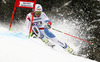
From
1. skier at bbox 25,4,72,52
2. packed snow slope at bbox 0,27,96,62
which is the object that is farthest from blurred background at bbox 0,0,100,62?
packed snow slope at bbox 0,27,96,62

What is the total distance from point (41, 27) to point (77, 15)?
5.47m

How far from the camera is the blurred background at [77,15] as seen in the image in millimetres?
8195

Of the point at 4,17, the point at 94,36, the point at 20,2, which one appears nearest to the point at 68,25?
the point at 94,36

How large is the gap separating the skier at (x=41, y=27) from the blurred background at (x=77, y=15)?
62.1 inches

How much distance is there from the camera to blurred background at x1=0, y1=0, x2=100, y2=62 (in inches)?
323

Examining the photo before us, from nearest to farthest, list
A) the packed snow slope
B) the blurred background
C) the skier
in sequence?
1. the packed snow slope
2. the skier
3. the blurred background

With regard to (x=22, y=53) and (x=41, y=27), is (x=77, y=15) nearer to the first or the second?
(x=41, y=27)

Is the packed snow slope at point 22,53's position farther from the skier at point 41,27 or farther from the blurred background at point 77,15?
the blurred background at point 77,15

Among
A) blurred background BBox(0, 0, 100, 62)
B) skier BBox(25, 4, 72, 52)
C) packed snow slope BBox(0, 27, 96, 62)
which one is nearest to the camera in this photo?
packed snow slope BBox(0, 27, 96, 62)

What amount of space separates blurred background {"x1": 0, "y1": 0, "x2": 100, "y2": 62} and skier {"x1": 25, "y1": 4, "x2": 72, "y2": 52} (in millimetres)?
1577

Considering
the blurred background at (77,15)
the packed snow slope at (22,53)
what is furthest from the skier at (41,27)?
the packed snow slope at (22,53)

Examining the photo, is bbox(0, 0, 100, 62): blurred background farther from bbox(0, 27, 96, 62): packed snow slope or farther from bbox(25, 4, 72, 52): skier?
bbox(0, 27, 96, 62): packed snow slope

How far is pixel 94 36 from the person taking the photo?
8.59m

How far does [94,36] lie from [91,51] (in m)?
1.60
